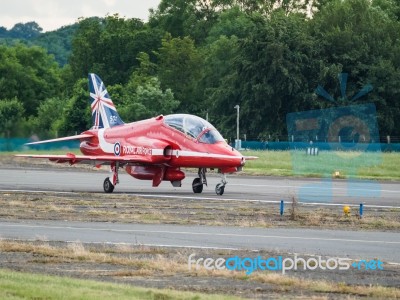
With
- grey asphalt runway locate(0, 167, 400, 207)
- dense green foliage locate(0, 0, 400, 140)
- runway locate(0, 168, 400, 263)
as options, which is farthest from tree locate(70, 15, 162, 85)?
runway locate(0, 168, 400, 263)

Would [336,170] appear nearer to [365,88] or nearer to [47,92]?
[365,88]

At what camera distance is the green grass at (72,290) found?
48.6 ft

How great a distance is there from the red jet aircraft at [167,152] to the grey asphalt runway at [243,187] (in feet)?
2.36

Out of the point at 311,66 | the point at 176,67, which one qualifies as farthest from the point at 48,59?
the point at 311,66

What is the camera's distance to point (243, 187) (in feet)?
142

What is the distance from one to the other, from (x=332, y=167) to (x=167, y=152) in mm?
16421

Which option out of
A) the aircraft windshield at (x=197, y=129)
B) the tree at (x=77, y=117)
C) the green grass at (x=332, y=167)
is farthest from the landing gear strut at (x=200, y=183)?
the tree at (x=77, y=117)

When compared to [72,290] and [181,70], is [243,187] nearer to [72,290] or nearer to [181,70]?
[72,290]

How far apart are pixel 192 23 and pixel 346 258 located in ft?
369

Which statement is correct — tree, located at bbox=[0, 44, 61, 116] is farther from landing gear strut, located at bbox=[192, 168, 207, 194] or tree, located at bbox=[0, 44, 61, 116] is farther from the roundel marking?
landing gear strut, located at bbox=[192, 168, 207, 194]

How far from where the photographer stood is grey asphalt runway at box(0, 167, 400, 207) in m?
37.2

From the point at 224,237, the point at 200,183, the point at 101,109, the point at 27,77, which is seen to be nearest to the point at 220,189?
the point at 200,183

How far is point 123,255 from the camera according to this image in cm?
1969

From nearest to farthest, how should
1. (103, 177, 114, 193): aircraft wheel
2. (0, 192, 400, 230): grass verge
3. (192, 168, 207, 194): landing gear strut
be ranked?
(0, 192, 400, 230): grass verge → (103, 177, 114, 193): aircraft wheel → (192, 168, 207, 194): landing gear strut
